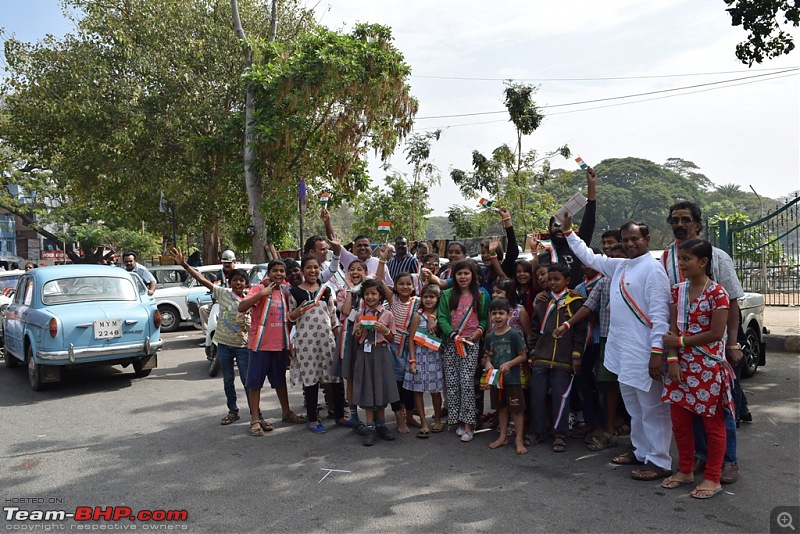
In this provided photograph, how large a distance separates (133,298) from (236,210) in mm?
14181

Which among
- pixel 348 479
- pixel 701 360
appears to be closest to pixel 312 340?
pixel 348 479

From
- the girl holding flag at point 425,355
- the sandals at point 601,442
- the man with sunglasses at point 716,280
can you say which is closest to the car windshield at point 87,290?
the girl holding flag at point 425,355

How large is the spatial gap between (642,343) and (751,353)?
4193 millimetres

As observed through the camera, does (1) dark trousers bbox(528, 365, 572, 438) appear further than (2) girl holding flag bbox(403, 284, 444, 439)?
No

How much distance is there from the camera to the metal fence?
11.7 metres

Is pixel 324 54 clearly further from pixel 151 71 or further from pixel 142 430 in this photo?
pixel 142 430

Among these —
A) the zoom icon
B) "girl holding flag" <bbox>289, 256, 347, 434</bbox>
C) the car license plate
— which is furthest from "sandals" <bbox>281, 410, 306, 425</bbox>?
the zoom icon

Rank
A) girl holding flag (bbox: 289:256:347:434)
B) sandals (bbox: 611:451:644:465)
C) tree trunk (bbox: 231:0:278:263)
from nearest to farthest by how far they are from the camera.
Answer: sandals (bbox: 611:451:644:465)
girl holding flag (bbox: 289:256:347:434)
tree trunk (bbox: 231:0:278:263)

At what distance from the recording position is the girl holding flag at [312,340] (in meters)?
6.34

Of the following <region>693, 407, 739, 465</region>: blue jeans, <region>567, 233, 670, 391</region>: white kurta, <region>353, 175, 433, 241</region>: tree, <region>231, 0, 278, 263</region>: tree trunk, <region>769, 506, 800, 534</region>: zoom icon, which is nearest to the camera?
<region>769, 506, 800, 534</region>: zoom icon

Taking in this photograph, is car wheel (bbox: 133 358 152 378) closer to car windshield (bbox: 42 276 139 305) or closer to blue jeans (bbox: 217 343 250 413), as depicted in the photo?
car windshield (bbox: 42 276 139 305)

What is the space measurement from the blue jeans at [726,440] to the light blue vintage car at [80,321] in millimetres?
6871

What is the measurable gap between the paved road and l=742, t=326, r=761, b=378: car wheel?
0.81 metres

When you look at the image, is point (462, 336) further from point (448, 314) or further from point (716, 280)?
point (716, 280)
